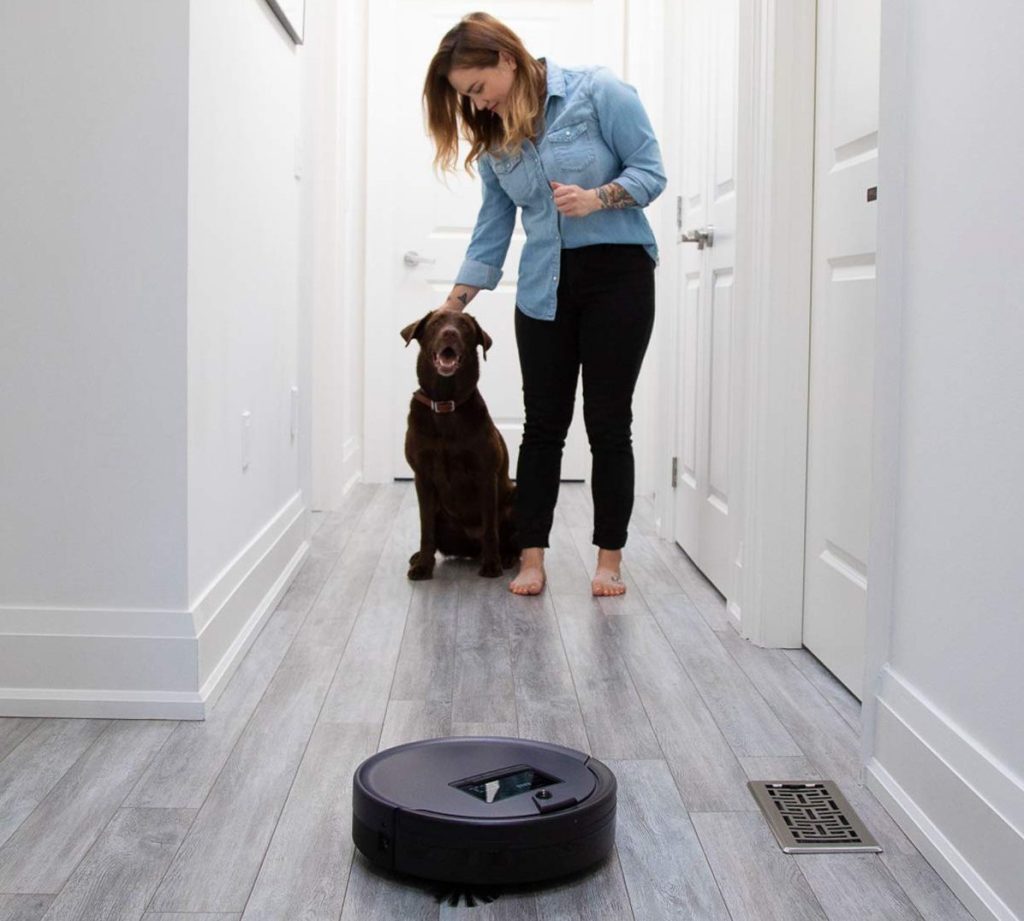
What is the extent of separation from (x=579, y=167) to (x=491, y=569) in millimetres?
1076

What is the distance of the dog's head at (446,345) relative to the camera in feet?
9.84

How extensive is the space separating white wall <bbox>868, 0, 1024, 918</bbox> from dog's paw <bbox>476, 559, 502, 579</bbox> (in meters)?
1.54

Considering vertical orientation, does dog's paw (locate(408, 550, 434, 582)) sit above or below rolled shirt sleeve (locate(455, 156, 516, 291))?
below

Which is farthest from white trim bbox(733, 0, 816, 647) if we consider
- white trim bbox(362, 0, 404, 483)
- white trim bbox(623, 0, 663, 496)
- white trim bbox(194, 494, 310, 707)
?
white trim bbox(362, 0, 404, 483)

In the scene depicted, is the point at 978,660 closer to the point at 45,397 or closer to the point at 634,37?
the point at 45,397

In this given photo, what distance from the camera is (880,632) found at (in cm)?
168

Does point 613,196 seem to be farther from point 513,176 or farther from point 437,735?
point 437,735

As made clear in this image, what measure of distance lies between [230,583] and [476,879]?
111 cm

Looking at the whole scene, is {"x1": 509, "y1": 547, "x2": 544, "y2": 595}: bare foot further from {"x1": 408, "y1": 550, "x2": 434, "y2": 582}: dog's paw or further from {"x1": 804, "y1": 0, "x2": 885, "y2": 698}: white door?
{"x1": 804, "y1": 0, "x2": 885, "y2": 698}: white door

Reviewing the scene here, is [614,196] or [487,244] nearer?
[614,196]

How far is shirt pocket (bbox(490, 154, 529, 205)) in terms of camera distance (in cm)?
281

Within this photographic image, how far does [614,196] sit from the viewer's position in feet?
8.79

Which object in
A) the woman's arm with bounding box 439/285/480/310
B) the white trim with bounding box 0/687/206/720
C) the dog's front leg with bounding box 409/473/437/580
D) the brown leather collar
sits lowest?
the white trim with bounding box 0/687/206/720

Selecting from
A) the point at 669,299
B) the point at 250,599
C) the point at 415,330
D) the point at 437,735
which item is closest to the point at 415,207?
the point at 669,299
